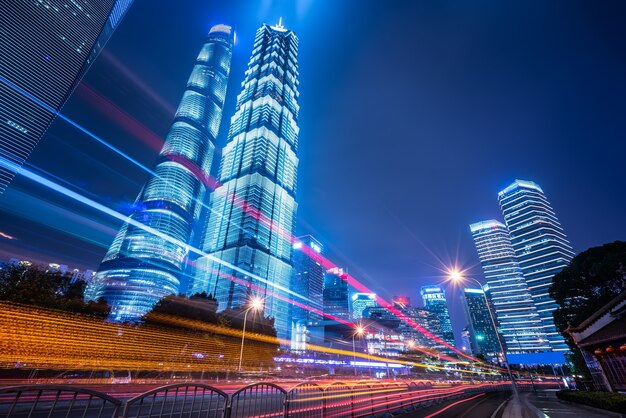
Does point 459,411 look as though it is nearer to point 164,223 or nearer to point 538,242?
→ point 164,223

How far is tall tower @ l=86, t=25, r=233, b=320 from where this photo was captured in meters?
130

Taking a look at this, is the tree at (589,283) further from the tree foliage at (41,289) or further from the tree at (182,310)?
the tree foliage at (41,289)

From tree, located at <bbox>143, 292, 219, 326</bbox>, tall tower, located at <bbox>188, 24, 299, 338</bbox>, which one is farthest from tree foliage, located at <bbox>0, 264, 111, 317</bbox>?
tall tower, located at <bbox>188, 24, 299, 338</bbox>

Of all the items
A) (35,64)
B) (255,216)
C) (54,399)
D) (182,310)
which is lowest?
(54,399)

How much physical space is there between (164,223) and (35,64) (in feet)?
324

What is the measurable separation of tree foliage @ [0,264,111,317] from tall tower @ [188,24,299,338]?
312 feet

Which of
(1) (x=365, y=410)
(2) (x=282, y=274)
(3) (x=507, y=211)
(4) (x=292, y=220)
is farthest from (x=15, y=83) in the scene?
(3) (x=507, y=211)

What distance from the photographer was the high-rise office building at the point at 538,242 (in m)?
151

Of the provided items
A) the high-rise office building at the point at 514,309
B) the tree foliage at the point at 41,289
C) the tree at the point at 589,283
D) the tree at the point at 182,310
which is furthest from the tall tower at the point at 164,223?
the high-rise office building at the point at 514,309

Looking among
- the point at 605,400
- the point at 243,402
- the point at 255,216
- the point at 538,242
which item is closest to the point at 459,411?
the point at 605,400

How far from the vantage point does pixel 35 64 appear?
196 ft

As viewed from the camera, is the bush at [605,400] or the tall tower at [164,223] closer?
the bush at [605,400]

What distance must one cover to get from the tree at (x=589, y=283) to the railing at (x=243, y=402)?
24.6m

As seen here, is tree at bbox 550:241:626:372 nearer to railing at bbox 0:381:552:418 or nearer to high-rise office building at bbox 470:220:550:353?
railing at bbox 0:381:552:418
